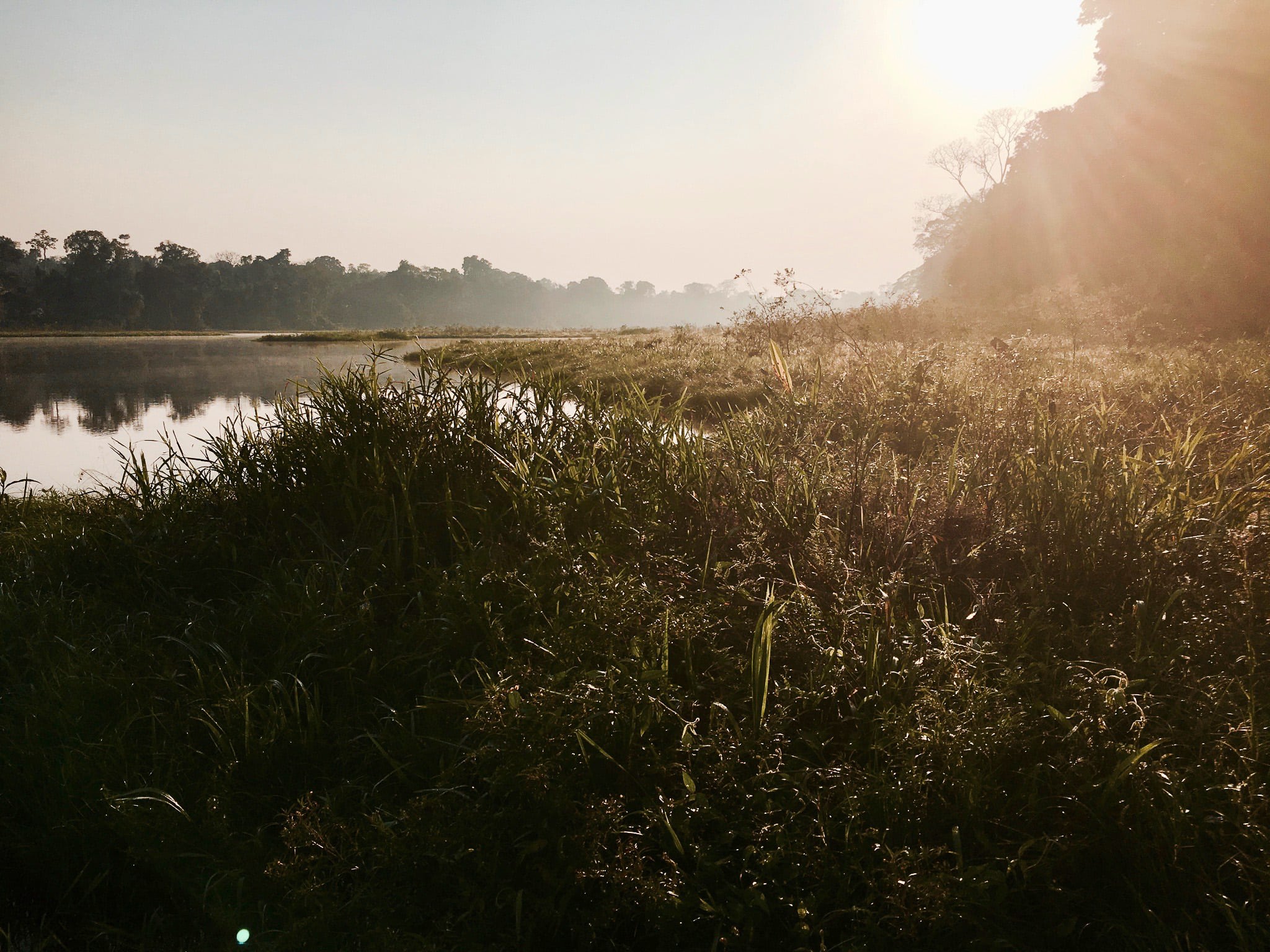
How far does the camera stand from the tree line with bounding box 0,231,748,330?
51.2 meters

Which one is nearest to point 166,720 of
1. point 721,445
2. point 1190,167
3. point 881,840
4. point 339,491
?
point 339,491

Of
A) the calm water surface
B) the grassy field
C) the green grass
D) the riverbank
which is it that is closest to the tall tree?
the green grass

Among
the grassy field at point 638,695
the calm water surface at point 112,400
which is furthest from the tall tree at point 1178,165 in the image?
the calm water surface at point 112,400

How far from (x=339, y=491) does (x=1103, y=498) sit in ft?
11.7

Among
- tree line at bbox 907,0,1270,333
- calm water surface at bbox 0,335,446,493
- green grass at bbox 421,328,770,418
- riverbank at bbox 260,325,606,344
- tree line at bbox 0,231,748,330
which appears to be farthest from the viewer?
tree line at bbox 0,231,748,330

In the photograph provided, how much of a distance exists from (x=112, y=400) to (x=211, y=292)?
178 ft

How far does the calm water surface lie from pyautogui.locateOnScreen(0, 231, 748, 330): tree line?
1781cm

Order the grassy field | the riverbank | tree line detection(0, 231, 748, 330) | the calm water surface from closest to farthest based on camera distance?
the grassy field
the calm water surface
the riverbank
tree line detection(0, 231, 748, 330)

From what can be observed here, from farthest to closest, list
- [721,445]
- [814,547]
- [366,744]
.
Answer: [721,445] → [814,547] → [366,744]

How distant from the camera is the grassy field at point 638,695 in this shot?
72.0 inches

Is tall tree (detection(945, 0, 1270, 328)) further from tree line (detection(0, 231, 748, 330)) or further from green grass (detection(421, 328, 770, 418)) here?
tree line (detection(0, 231, 748, 330))

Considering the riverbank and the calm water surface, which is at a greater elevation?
the riverbank

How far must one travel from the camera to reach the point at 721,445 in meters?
4.45

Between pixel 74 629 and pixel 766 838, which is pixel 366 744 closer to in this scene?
pixel 766 838
